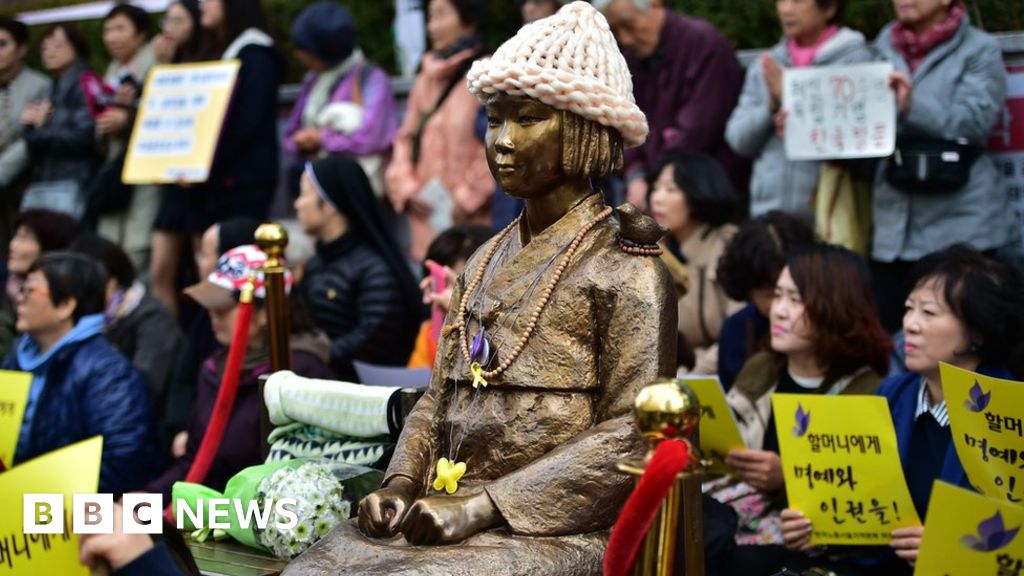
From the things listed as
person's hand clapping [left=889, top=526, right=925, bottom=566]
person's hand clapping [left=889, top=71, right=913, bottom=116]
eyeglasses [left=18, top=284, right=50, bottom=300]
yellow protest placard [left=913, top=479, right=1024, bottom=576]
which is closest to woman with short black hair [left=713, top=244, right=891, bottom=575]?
person's hand clapping [left=889, top=526, right=925, bottom=566]

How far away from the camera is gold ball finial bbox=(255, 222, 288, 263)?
17.0 feet

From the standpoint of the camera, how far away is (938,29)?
255 inches

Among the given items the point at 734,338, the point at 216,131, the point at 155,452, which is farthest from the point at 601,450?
the point at 216,131

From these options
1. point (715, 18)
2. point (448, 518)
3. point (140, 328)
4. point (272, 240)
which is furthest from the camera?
point (715, 18)

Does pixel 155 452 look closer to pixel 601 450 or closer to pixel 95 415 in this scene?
pixel 95 415

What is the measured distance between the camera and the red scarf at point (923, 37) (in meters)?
6.48

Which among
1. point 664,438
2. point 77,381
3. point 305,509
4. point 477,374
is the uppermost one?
point 664,438

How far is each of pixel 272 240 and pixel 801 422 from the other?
1911mm

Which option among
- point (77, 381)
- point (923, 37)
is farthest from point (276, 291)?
point (923, 37)

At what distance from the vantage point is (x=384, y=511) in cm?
360

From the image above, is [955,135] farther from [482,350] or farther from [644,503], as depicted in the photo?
[644,503]

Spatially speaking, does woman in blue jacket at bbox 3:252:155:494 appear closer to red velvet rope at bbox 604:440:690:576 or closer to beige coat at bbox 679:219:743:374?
beige coat at bbox 679:219:743:374

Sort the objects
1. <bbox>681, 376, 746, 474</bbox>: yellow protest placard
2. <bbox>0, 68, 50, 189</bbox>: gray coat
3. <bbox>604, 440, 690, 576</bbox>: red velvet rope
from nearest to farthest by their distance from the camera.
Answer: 1. <bbox>604, 440, 690, 576</bbox>: red velvet rope
2. <bbox>681, 376, 746, 474</bbox>: yellow protest placard
3. <bbox>0, 68, 50, 189</bbox>: gray coat

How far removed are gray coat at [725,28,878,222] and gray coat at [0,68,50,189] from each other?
5.43 metres
